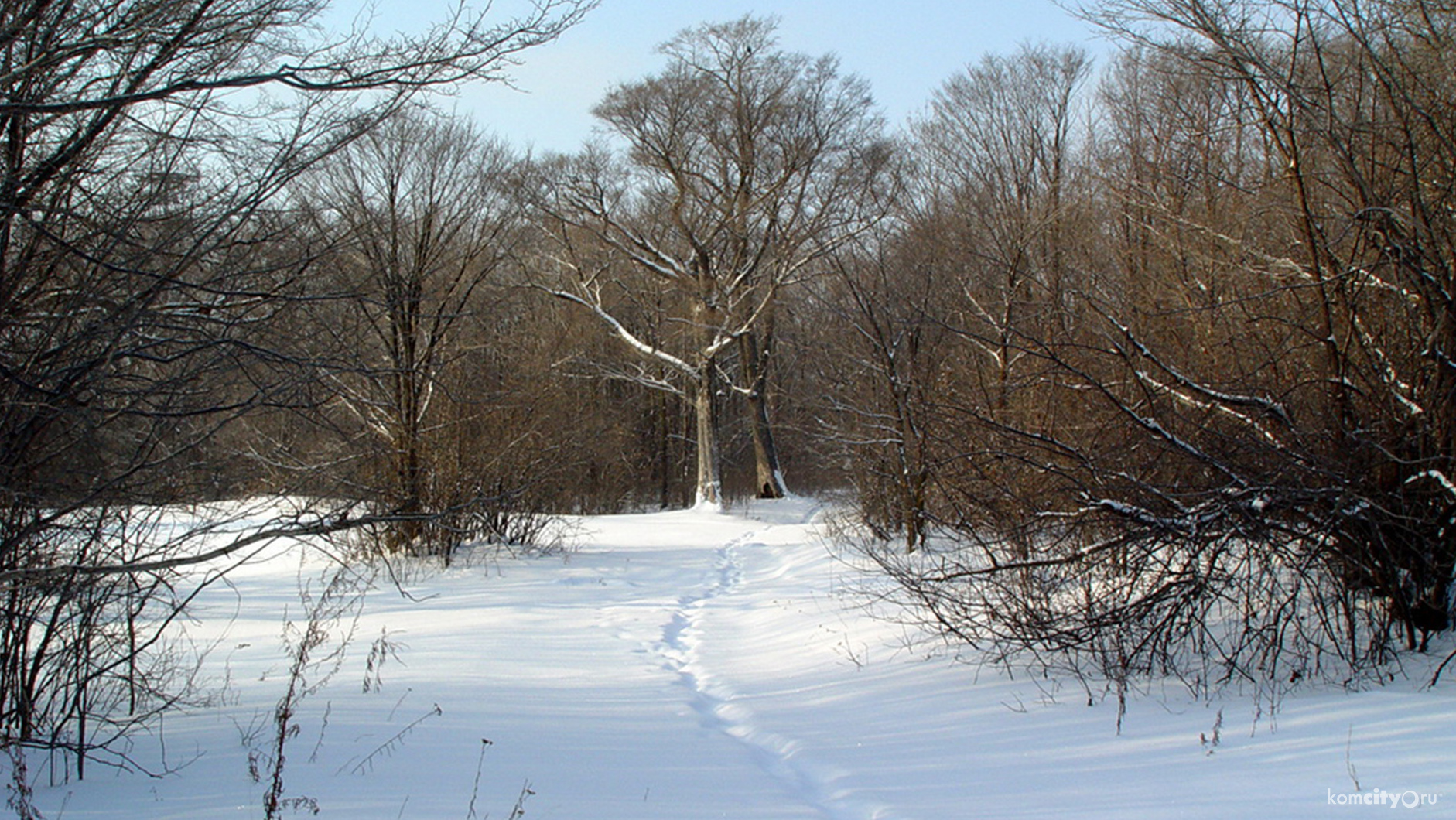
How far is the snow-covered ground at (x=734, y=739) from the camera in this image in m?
4.17

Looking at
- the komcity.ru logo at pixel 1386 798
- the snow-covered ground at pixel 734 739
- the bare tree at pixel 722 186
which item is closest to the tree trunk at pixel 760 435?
the bare tree at pixel 722 186

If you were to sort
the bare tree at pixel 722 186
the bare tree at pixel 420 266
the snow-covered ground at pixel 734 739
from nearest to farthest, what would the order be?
the snow-covered ground at pixel 734 739 < the bare tree at pixel 420 266 < the bare tree at pixel 722 186

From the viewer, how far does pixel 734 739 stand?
18.7ft

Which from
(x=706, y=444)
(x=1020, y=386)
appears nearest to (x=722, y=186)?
(x=706, y=444)

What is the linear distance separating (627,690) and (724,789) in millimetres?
2249

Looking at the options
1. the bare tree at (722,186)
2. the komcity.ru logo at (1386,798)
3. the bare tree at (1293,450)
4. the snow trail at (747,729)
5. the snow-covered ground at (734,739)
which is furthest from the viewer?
the bare tree at (722,186)

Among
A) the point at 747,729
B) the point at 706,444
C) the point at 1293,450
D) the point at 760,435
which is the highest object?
the point at 760,435

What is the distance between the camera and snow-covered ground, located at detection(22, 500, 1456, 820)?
4.17 m

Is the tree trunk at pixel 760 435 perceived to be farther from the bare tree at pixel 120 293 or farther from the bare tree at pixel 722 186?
the bare tree at pixel 120 293

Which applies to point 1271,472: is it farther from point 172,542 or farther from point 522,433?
point 522,433

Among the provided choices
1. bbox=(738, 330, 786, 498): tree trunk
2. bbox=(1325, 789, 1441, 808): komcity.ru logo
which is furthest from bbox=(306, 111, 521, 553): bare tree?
bbox=(738, 330, 786, 498): tree trunk

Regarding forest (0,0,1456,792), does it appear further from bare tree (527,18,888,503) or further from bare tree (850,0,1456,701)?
bare tree (527,18,888,503)

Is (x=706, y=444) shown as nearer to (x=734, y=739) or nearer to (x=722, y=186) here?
(x=722, y=186)

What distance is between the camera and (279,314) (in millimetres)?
5094
